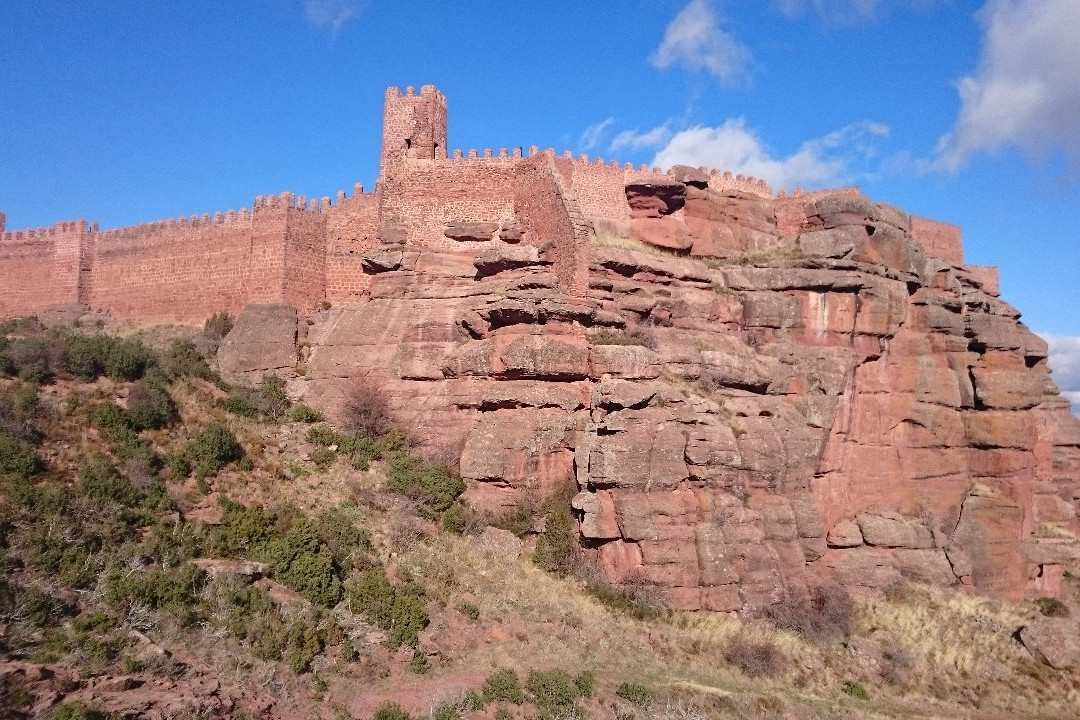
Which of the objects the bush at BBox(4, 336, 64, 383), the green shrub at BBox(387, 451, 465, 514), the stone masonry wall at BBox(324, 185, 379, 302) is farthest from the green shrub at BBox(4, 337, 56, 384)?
the stone masonry wall at BBox(324, 185, 379, 302)

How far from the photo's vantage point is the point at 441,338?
21.1 m

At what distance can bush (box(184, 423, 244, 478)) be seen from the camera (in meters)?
15.7

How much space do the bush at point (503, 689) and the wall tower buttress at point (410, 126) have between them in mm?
16395

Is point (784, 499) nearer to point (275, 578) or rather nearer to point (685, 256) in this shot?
point (685, 256)

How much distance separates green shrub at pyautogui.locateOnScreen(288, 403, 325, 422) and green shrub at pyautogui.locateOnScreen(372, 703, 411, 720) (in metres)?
10.0

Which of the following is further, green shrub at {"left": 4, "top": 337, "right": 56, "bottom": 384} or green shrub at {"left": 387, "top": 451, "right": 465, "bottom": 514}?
green shrub at {"left": 387, "top": 451, "right": 465, "bottom": 514}

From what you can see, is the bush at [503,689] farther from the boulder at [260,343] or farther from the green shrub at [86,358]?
the boulder at [260,343]

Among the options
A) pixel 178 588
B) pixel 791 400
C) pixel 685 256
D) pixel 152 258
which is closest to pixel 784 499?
pixel 791 400

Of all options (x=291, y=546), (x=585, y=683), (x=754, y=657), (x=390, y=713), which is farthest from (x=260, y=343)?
(x=754, y=657)

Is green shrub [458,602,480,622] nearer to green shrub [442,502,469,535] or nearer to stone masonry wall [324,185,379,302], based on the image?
green shrub [442,502,469,535]

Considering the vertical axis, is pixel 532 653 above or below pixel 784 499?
below

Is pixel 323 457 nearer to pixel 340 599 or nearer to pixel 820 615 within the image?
pixel 340 599

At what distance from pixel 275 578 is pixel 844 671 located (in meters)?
11.6

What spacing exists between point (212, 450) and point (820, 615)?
13.6 metres
